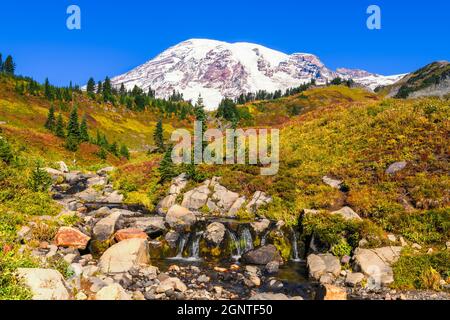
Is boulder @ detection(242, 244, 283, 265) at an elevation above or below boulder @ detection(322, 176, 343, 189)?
below

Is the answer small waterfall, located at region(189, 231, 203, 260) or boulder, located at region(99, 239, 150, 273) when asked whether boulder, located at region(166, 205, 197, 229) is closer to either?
small waterfall, located at region(189, 231, 203, 260)

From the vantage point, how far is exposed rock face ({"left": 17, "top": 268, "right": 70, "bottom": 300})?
10812 mm

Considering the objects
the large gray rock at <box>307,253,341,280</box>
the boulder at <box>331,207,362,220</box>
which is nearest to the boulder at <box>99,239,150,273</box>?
the large gray rock at <box>307,253,341,280</box>

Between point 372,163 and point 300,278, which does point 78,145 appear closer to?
point 372,163

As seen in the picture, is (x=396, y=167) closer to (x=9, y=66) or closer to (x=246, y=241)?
(x=246, y=241)

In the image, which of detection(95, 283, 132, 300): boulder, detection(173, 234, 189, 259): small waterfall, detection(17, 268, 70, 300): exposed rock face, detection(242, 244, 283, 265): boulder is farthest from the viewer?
detection(173, 234, 189, 259): small waterfall

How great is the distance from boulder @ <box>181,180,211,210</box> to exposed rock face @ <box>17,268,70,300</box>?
18.3 m

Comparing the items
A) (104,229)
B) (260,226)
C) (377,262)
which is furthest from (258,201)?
(377,262)

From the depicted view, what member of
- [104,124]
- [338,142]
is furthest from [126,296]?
[104,124]

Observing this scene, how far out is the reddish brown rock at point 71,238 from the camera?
19.6 metres

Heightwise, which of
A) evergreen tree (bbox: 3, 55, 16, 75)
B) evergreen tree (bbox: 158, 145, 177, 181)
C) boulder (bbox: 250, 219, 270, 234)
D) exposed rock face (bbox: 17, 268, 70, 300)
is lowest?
boulder (bbox: 250, 219, 270, 234)

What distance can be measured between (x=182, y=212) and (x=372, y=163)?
52.0 feet

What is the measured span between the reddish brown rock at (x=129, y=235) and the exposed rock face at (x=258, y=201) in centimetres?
950

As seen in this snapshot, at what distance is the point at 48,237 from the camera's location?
19703mm
